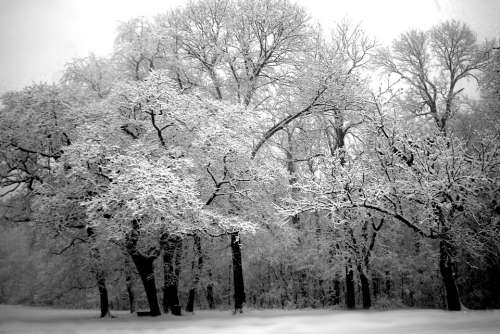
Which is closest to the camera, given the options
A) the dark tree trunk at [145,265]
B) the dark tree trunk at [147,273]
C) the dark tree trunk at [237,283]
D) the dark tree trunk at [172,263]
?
the dark tree trunk at [145,265]

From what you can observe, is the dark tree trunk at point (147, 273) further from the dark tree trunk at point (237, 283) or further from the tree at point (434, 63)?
the tree at point (434, 63)

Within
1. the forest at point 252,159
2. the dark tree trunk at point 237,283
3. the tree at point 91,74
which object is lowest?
the dark tree trunk at point 237,283

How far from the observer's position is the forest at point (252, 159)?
371 inches

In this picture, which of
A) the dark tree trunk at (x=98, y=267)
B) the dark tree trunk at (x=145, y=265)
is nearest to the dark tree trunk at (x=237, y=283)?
the dark tree trunk at (x=145, y=265)

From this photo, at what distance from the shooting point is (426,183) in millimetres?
8422

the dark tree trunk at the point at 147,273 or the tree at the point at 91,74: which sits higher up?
the tree at the point at 91,74

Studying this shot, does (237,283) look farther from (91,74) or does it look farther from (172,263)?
(91,74)

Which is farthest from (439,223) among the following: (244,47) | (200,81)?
(200,81)

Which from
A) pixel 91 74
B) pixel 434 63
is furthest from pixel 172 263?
pixel 434 63

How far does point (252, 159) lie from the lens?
13125 mm

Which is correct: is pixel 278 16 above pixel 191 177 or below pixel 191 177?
above

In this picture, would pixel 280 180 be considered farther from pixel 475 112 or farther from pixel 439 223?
pixel 475 112

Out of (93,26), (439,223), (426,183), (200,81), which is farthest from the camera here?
(93,26)

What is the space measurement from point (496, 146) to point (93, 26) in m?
21.3
